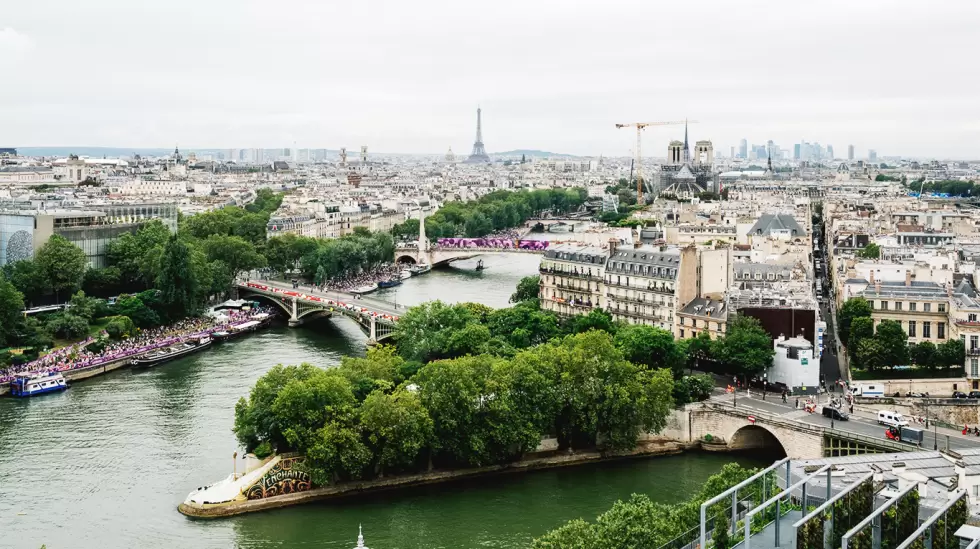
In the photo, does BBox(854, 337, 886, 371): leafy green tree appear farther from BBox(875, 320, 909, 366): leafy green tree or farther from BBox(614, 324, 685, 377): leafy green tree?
BBox(614, 324, 685, 377): leafy green tree

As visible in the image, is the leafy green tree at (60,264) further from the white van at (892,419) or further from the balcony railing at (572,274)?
the white van at (892,419)

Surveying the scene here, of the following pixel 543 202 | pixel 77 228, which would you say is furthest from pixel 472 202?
pixel 77 228

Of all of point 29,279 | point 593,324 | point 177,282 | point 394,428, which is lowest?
point 394,428

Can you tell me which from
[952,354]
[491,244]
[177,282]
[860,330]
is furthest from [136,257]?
[952,354]

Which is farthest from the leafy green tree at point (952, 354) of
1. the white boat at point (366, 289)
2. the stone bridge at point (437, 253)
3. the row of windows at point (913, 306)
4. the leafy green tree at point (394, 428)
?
the stone bridge at point (437, 253)

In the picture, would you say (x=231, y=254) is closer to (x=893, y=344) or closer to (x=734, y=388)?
(x=734, y=388)

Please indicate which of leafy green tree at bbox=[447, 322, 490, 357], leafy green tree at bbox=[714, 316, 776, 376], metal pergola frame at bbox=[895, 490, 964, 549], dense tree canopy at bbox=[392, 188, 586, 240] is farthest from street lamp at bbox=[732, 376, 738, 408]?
dense tree canopy at bbox=[392, 188, 586, 240]
